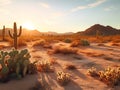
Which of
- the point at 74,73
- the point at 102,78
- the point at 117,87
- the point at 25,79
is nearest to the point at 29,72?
the point at 25,79

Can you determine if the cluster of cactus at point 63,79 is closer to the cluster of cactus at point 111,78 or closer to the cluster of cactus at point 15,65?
the cluster of cactus at point 111,78

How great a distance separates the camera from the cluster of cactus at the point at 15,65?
782 cm

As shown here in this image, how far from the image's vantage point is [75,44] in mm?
17078

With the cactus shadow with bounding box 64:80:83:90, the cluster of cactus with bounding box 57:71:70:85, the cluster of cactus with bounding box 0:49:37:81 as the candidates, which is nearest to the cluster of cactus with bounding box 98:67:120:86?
the cactus shadow with bounding box 64:80:83:90

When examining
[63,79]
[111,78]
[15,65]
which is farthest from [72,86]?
[15,65]

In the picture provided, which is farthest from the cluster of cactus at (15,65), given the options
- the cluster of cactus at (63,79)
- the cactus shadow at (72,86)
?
the cactus shadow at (72,86)

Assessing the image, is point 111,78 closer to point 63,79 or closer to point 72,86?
point 72,86

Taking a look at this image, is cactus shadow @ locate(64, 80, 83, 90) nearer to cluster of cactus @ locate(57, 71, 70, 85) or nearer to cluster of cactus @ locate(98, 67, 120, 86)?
cluster of cactus @ locate(57, 71, 70, 85)

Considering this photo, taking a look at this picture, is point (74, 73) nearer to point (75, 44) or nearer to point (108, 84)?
point (108, 84)

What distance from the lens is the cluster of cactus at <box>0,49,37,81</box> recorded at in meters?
7.82

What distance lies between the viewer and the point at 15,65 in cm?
827

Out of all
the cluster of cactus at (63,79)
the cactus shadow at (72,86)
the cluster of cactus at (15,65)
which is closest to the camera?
the cactus shadow at (72,86)

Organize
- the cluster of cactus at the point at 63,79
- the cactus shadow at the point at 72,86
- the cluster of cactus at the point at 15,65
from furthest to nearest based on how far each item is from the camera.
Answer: the cluster of cactus at the point at 15,65 → the cluster of cactus at the point at 63,79 → the cactus shadow at the point at 72,86

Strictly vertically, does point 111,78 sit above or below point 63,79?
above
